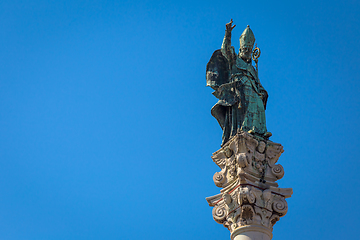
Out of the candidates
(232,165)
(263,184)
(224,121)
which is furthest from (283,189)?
(224,121)

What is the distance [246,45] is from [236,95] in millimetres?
2487

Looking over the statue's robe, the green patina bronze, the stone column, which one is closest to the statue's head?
the green patina bronze

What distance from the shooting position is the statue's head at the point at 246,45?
2141 cm

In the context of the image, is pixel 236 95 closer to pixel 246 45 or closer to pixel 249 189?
pixel 246 45

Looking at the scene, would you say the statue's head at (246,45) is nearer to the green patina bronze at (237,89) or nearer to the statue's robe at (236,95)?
the green patina bronze at (237,89)

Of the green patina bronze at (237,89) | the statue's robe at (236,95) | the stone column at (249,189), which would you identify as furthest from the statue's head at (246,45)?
the stone column at (249,189)

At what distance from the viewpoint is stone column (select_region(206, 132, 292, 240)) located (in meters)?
16.9

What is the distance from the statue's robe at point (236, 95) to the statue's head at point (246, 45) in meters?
0.38

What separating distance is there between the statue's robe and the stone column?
2.43 ft

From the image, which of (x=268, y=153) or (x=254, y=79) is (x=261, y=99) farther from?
(x=268, y=153)

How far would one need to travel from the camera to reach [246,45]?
70.6 feet

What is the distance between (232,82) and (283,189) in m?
4.66

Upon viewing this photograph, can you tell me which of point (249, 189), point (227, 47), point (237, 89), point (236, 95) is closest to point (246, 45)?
point (227, 47)

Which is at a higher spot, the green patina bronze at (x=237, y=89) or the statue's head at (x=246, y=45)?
the statue's head at (x=246, y=45)
